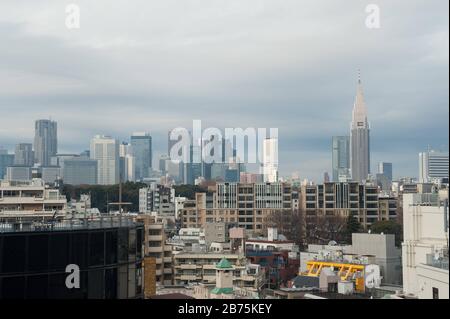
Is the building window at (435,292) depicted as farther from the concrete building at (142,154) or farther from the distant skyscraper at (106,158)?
the distant skyscraper at (106,158)

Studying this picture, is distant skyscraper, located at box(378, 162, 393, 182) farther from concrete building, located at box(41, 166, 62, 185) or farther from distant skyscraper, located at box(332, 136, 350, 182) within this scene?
concrete building, located at box(41, 166, 62, 185)

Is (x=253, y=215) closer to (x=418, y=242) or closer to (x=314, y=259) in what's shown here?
(x=314, y=259)

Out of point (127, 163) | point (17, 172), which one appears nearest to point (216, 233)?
point (127, 163)

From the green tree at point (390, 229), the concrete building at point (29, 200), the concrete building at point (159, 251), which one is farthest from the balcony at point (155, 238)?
the green tree at point (390, 229)

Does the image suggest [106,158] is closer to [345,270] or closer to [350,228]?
[350,228]

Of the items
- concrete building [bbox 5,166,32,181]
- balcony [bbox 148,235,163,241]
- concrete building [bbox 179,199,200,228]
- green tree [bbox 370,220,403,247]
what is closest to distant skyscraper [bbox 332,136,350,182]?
concrete building [bbox 179,199,200,228]

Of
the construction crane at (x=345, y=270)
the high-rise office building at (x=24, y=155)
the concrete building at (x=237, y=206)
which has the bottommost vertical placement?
the construction crane at (x=345, y=270)
